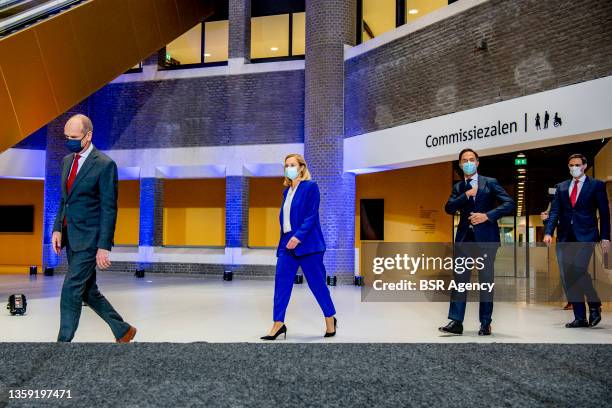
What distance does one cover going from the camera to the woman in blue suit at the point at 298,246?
18.3 ft

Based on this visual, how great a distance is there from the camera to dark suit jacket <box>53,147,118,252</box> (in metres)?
4.41

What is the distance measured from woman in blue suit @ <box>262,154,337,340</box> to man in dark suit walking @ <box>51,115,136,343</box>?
1722 millimetres

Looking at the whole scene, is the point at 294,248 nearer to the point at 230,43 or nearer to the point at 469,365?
the point at 469,365

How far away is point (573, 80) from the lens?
27.6ft

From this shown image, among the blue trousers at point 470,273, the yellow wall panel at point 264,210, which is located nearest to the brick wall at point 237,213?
the yellow wall panel at point 264,210

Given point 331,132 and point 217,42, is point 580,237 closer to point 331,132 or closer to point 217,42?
point 331,132

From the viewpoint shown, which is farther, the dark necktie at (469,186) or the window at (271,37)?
the window at (271,37)

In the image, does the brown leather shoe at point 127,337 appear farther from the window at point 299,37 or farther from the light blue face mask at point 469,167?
the window at point 299,37

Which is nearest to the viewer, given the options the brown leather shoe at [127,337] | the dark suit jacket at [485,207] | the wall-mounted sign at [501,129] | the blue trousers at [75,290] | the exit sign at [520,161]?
the blue trousers at [75,290]

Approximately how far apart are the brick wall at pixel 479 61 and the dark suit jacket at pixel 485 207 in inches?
134

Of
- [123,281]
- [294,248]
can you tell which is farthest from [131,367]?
[123,281]

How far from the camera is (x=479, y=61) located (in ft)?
33.5

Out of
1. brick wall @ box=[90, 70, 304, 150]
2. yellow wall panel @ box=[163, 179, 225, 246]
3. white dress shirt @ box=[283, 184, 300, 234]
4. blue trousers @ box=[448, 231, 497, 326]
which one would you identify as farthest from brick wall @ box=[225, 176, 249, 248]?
blue trousers @ box=[448, 231, 497, 326]

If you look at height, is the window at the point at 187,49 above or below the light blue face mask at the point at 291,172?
above
